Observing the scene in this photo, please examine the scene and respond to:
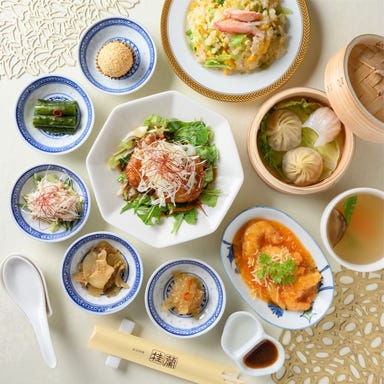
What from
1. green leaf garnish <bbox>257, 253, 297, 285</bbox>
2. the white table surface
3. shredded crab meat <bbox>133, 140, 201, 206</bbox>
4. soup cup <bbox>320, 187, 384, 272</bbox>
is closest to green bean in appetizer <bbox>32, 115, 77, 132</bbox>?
the white table surface

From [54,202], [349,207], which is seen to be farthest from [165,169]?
[349,207]

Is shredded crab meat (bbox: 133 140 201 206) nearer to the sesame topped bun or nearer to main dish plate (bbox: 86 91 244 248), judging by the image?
main dish plate (bbox: 86 91 244 248)

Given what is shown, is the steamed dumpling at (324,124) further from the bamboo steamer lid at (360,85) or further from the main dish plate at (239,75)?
the main dish plate at (239,75)

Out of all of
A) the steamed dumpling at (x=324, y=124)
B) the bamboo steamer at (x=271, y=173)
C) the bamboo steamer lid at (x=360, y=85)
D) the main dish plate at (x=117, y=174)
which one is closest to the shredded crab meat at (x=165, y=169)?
the main dish plate at (x=117, y=174)

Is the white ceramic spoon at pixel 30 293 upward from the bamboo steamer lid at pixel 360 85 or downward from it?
downward

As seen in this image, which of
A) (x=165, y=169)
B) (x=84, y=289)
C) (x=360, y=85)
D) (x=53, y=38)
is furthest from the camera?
(x=53, y=38)

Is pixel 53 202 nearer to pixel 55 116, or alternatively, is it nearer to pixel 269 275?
pixel 55 116
